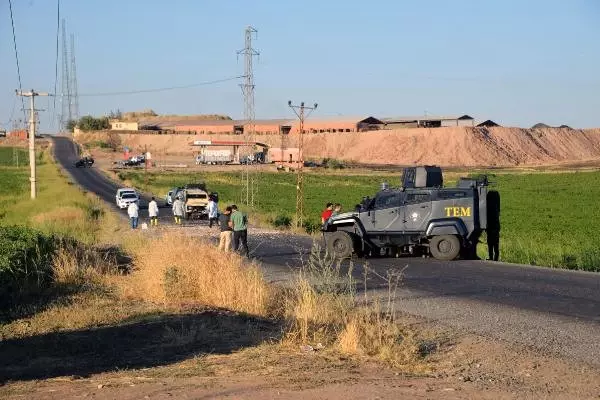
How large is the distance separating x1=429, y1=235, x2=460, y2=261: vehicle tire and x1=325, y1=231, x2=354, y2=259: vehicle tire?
231 centimetres

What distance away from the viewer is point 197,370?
9.02 metres

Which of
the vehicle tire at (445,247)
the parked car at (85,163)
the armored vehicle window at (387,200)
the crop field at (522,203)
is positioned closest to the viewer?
the vehicle tire at (445,247)

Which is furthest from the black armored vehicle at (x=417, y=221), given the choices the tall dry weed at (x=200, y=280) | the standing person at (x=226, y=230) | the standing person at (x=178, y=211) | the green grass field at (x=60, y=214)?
the standing person at (x=178, y=211)

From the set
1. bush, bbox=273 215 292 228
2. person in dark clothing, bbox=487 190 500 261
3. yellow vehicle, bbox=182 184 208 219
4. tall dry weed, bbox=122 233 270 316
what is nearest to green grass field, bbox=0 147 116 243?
yellow vehicle, bbox=182 184 208 219

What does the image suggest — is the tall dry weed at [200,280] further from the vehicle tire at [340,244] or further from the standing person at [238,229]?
the vehicle tire at [340,244]

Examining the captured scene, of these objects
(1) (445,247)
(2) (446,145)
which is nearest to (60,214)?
(1) (445,247)

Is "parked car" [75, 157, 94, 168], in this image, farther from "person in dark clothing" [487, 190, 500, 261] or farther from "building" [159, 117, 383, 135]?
"person in dark clothing" [487, 190, 500, 261]

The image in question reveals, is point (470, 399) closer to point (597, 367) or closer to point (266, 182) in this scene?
point (597, 367)

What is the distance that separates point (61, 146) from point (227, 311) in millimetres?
164472

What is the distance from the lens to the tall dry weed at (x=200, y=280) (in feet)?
44.7

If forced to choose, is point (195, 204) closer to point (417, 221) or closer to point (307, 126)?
point (417, 221)

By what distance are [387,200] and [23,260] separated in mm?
11323

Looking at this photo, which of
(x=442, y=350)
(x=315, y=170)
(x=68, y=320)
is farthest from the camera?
(x=315, y=170)

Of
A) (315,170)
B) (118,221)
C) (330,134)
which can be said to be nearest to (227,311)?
(118,221)
